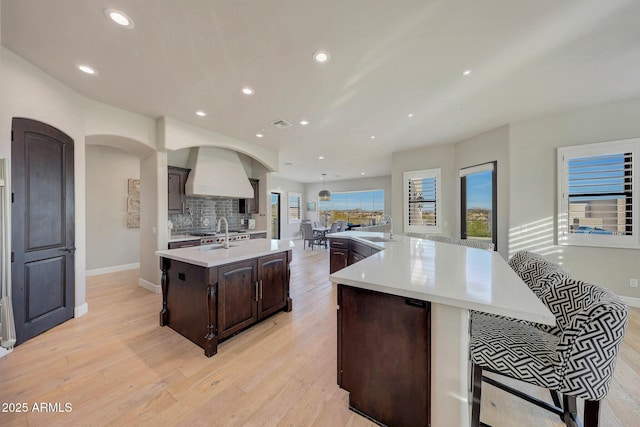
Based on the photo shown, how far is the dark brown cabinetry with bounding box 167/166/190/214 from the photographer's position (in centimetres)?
453

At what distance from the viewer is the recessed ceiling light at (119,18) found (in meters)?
1.74

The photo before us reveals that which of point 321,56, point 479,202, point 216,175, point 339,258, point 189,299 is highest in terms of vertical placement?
point 321,56

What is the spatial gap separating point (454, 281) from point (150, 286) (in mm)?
4518

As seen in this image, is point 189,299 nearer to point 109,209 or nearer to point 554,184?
point 109,209

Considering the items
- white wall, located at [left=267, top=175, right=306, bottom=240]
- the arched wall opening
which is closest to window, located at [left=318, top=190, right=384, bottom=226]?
white wall, located at [left=267, top=175, right=306, bottom=240]

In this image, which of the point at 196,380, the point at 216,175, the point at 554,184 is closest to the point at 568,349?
the point at 196,380

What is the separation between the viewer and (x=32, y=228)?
2445 mm

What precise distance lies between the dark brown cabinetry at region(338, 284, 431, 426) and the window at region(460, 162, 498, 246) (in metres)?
3.85

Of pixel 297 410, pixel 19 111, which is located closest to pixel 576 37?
pixel 297 410

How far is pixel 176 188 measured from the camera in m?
4.63

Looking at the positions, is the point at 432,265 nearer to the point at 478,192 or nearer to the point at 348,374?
the point at 348,374

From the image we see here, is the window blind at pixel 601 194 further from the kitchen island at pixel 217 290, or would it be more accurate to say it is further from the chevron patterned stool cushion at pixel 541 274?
the kitchen island at pixel 217 290

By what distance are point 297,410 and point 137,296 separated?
3.40 meters

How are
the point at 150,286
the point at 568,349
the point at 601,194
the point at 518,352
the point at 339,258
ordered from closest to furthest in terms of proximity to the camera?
the point at 568,349
the point at 518,352
the point at 601,194
the point at 339,258
the point at 150,286
